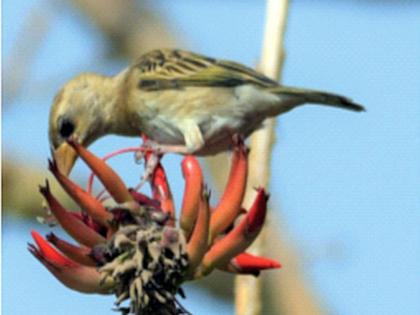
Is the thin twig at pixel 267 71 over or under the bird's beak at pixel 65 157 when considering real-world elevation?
over

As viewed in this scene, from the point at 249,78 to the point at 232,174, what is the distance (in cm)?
218

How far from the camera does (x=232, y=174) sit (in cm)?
380

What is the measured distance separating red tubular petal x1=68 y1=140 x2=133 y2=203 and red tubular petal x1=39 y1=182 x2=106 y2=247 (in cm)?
12

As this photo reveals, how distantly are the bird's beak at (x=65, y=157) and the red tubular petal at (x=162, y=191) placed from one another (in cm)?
69

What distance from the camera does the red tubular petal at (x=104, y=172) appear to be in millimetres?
3740

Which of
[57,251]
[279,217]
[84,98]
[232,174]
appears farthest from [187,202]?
[279,217]

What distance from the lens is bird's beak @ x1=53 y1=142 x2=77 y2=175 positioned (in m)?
4.77

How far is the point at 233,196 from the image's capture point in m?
3.81

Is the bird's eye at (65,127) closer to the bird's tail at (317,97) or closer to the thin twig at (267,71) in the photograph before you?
the bird's tail at (317,97)

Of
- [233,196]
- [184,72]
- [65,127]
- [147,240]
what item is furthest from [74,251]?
[184,72]

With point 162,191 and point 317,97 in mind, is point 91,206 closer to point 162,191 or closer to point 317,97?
point 162,191

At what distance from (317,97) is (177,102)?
650 mm

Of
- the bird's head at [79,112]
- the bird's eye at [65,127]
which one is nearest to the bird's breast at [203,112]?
the bird's head at [79,112]

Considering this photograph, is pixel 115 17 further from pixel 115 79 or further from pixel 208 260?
pixel 208 260
